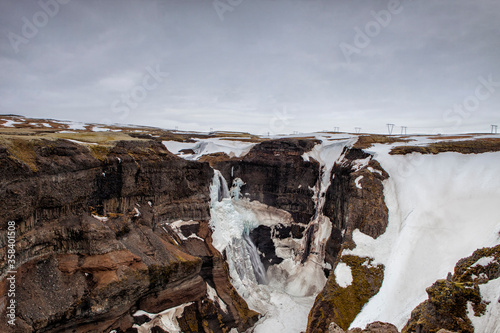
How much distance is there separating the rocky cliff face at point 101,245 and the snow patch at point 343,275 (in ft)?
24.5

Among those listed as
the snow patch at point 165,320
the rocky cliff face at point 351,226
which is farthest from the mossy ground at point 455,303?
the snow patch at point 165,320

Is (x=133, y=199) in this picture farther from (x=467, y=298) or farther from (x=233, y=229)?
(x=467, y=298)

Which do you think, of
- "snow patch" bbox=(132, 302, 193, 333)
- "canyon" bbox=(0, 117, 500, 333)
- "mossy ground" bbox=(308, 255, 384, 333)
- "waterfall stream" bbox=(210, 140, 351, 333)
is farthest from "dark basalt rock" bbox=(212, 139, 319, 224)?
"snow patch" bbox=(132, 302, 193, 333)

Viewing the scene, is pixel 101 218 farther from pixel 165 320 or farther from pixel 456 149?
pixel 456 149

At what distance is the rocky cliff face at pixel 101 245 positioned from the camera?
1291 centimetres

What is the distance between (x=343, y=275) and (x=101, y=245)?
55.5 ft

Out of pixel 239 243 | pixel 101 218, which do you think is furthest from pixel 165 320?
pixel 239 243

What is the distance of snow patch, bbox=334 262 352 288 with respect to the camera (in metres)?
20.2

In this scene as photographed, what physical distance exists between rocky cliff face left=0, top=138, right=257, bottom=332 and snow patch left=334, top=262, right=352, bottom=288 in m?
7.47

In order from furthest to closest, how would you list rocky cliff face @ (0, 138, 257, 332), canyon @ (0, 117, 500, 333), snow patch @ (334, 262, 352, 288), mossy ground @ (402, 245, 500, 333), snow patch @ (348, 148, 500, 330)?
1. snow patch @ (334, 262, 352, 288)
2. snow patch @ (348, 148, 500, 330)
3. rocky cliff face @ (0, 138, 257, 332)
4. canyon @ (0, 117, 500, 333)
5. mossy ground @ (402, 245, 500, 333)

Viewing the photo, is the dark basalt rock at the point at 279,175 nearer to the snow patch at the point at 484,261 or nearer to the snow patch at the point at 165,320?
the snow patch at the point at 165,320

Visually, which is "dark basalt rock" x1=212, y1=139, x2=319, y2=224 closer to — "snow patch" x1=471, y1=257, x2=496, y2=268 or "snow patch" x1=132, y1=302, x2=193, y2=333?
"snow patch" x1=132, y1=302, x2=193, y2=333

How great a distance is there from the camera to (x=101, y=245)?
50.8 feet

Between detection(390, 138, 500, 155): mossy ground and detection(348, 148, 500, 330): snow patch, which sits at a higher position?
detection(390, 138, 500, 155): mossy ground
